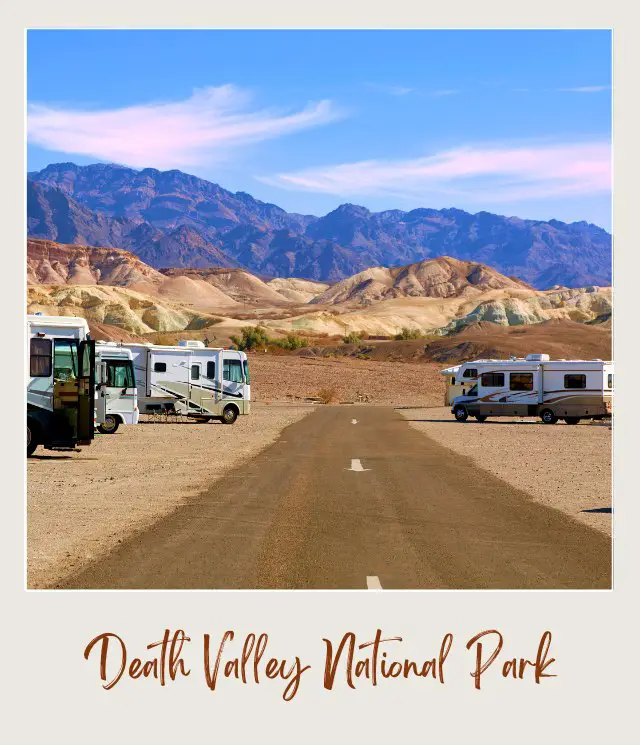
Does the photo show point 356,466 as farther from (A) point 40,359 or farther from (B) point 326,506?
(A) point 40,359

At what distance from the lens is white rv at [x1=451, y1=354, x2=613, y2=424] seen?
4241 centimetres

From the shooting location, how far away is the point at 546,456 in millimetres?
25828

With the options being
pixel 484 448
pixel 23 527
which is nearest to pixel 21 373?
pixel 23 527

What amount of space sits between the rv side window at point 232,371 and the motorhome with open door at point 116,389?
531 centimetres

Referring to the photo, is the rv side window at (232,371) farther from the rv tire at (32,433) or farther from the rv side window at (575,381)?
the rv tire at (32,433)

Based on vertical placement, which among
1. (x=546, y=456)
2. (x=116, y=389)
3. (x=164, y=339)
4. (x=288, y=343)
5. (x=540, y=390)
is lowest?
(x=546, y=456)

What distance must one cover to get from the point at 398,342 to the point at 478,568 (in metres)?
112

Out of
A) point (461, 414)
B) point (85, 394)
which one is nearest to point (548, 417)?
point (461, 414)

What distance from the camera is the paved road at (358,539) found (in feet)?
32.1

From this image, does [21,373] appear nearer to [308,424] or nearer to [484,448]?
[484,448]

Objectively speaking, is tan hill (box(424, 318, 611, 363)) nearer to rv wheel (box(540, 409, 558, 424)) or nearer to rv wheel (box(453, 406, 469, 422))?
rv wheel (box(453, 406, 469, 422))

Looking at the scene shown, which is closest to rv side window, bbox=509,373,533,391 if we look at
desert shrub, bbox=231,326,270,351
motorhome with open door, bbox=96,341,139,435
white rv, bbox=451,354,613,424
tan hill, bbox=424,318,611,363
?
white rv, bbox=451,354,613,424

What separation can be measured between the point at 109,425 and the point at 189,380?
6.42 meters

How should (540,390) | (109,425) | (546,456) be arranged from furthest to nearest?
(540,390)
(109,425)
(546,456)
